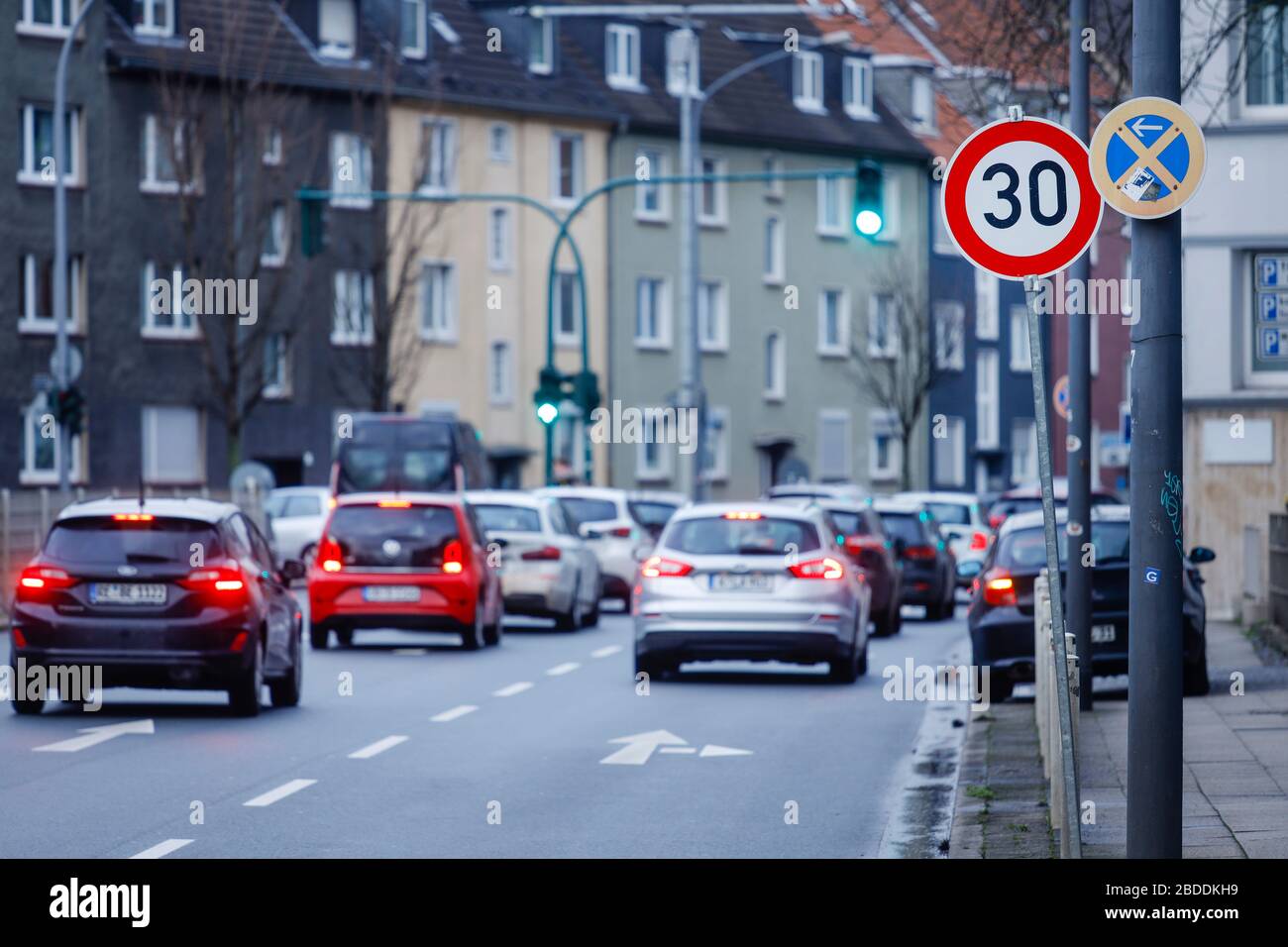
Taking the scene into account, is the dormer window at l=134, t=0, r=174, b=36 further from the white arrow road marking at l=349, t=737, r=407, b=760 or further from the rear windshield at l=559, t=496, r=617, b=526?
the white arrow road marking at l=349, t=737, r=407, b=760

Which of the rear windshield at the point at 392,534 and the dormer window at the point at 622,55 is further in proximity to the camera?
the dormer window at the point at 622,55

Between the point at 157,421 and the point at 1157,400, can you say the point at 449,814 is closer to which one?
the point at 1157,400

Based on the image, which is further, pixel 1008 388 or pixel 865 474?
pixel 1008 388

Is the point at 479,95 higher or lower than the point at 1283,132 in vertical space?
higher

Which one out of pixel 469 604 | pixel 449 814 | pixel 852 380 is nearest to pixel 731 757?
pixel 449 814

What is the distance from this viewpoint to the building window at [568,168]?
6525 cm

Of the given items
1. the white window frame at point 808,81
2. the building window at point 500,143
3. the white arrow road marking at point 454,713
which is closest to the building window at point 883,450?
the white window frame at point 808,81

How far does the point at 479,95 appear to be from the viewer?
62.6m

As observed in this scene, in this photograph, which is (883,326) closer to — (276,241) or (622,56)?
(622,56)

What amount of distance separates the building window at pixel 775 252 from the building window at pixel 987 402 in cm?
1008

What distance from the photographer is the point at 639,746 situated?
16.9 metres

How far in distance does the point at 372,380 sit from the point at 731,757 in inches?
1678

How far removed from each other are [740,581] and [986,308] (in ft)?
189

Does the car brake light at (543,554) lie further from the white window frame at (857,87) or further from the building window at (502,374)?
the white window frame at (857,87)
